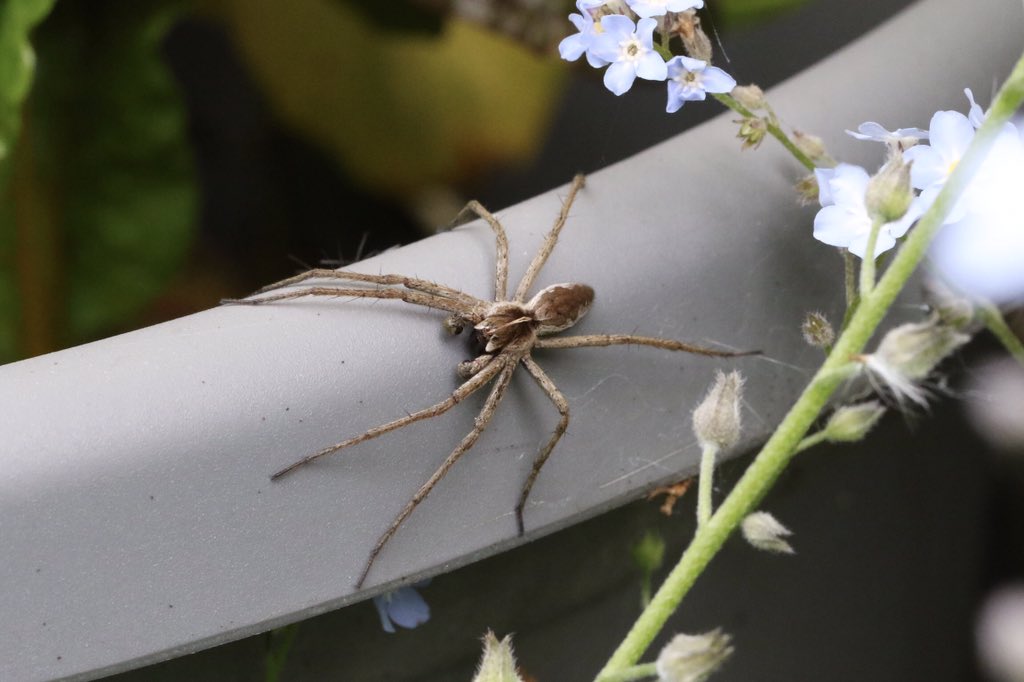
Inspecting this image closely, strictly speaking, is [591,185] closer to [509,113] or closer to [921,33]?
[921,33]

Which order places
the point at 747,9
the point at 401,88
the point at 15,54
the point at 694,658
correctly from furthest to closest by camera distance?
the point at 401,88
the point at 747,9
the point at 15,54
the point at 694,658

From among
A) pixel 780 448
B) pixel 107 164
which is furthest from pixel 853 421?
pixel 107 164

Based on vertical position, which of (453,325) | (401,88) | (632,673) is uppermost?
(401,88)

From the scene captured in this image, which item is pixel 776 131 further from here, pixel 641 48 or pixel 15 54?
pixel 15 54

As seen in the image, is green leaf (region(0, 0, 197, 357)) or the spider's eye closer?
the spider's eye

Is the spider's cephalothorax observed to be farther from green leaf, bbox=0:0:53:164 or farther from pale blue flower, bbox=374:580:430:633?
green leaf, bbox=0:0:53:164

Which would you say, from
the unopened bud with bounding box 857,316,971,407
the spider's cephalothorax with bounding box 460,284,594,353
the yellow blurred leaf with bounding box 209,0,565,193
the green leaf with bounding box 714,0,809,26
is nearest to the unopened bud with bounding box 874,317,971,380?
the unopened bud with bounding box 857,316,971,407
